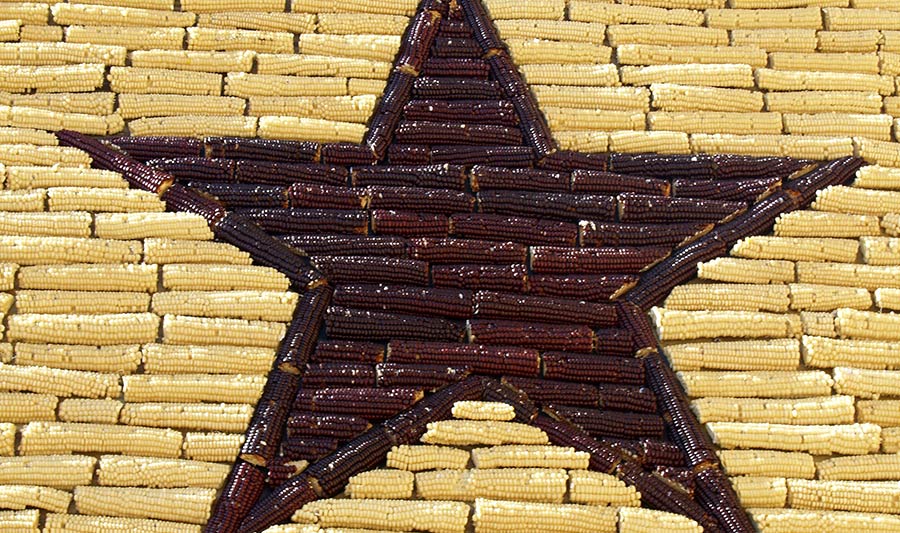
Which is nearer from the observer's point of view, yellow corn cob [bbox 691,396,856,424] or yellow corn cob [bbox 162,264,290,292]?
yellow corn cob [bbox 691,396,856,424]

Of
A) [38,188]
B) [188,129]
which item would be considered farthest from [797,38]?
[38,188]

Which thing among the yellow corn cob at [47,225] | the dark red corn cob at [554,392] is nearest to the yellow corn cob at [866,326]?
the dark red corn cob at [554,392]

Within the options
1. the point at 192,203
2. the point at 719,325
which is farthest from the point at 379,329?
the point at 719,325

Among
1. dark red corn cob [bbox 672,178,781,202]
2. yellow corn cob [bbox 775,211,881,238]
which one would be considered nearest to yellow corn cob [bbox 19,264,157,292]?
dark red corn cob [bbox 672,178,781,202]

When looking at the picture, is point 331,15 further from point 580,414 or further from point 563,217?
point 580,414

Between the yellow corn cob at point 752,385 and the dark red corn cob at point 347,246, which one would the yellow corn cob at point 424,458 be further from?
the yellow corn cob at point 752,385

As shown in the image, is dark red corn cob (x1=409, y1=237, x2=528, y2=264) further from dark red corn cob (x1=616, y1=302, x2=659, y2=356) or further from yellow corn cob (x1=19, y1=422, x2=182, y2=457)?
yellow corn cob (x1=19, y1=422, x2=182, y2=457)
